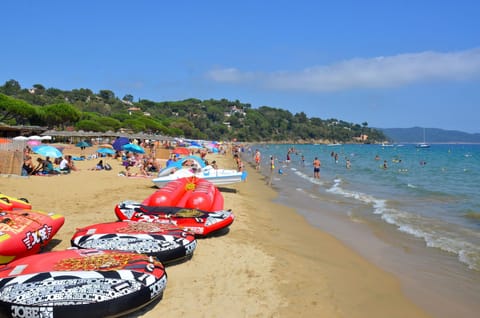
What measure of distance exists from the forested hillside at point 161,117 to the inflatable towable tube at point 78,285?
1548 inches

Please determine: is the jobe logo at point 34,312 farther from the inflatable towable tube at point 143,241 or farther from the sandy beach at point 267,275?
the inflatable towable tube at point 143,241

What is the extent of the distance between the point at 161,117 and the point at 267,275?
314 feet

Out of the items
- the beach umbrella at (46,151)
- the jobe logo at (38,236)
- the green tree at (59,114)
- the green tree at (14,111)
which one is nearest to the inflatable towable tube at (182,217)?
the jobe logo at (38,236)

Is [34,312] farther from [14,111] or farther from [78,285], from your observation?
[14,111]

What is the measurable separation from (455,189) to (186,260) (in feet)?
52.0

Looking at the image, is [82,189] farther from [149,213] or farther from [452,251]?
[452,251]

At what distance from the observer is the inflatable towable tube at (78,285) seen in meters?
3.63

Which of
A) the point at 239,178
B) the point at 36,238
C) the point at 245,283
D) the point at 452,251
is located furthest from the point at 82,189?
the point at 452,251

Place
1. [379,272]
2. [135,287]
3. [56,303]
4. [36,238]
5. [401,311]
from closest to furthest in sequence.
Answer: [56,303], [135,287], [401,311], [36,238], [379,272]

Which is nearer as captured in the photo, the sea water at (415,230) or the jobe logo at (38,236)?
the jobe logo at (38,236)

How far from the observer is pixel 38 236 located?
5.50 metres

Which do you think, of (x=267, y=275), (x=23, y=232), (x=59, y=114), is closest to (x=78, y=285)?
(x=23, y=232)

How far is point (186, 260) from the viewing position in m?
5.74

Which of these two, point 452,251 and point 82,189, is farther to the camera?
point 82,189
